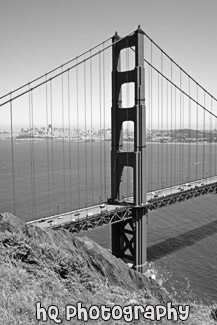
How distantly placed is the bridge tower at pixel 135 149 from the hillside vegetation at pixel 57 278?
12.8m

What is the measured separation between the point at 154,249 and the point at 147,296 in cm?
2027

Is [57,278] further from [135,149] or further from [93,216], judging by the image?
[135,149]

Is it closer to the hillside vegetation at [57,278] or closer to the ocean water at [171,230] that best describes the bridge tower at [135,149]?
the ocean water at [171,230]

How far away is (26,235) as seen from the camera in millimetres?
7844

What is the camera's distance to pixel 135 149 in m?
22.0

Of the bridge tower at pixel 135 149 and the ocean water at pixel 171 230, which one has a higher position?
the bridge tower at pixel 135 149

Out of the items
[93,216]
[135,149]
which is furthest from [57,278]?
[135,149]

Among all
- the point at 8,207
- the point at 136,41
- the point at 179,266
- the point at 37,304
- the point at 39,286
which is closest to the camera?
the point at 37,304

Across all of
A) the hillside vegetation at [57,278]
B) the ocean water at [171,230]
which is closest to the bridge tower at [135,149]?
the ocean water at [171,230]

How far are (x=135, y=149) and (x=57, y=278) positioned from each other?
16.1m

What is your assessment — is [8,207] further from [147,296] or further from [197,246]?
[147,296]

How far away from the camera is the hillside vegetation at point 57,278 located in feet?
17.5

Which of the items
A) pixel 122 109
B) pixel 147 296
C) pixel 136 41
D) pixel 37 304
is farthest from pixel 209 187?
pixel 37 304

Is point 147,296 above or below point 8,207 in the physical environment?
above
